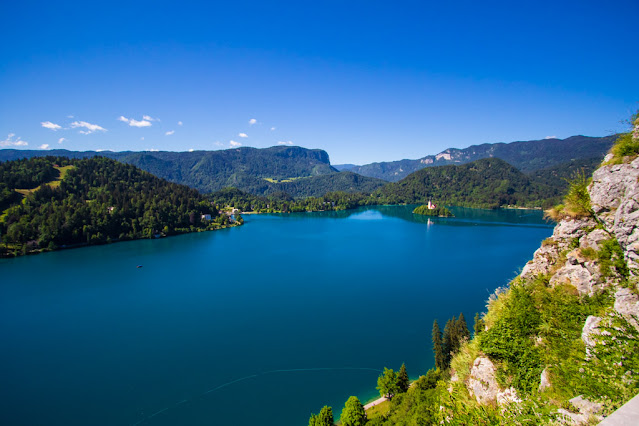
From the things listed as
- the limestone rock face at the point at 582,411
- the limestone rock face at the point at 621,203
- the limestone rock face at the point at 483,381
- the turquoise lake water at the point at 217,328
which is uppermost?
the limestone rock face at the point at 621,203

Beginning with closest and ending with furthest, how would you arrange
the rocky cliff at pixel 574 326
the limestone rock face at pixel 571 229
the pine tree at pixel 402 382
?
the rocky cliff at pixel 574 326 < the limestone rock face at pixel 571 229 < the pine tree at pixel 402 382

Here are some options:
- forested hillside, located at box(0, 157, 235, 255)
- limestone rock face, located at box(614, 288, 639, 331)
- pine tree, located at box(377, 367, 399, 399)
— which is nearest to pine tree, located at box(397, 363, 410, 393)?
pine tree, located at box(377, 367, 399, 399)

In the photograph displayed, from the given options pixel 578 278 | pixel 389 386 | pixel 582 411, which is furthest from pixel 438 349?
pixel 582 411

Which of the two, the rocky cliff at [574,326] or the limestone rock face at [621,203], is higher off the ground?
the limestone rock face at [621,203]

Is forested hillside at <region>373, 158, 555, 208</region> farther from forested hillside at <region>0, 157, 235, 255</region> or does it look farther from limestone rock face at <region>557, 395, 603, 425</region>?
limestone rock face at <region>557, 395, 603, 425</region>

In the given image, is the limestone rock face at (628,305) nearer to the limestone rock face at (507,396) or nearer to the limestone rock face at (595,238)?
the limestone rock face at (595,238)

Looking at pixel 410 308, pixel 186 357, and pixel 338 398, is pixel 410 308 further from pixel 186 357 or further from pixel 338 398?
pixel 186 357

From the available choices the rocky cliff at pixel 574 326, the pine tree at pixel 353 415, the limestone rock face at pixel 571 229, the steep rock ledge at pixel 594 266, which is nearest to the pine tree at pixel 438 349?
the pine tree at pixel 353 415
